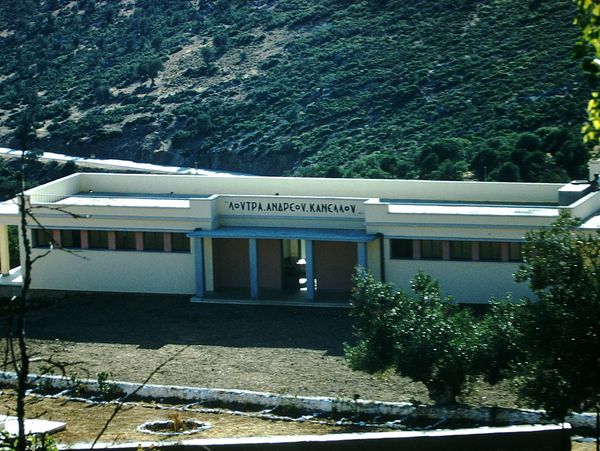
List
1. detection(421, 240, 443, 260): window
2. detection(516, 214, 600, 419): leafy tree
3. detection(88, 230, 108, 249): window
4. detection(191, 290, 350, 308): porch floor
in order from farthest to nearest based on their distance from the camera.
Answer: detection(88, 230, 108, 249): window → detection(191, 290, 350, 308): porch floor → detection(421, 240, 443, 260): window → detection(516, 214, 600, 419): leafy tree

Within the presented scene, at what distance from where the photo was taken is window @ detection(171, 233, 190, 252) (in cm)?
3450

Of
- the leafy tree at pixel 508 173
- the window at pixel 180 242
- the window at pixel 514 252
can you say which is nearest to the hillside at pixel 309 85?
the leafy tree at pixel 508 173

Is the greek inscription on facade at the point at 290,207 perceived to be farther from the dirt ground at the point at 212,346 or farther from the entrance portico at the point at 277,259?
the dirt ground at the point at 212,346

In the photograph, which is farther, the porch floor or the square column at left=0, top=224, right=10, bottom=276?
the square column at left=0, top=224, right=10, bottom=276

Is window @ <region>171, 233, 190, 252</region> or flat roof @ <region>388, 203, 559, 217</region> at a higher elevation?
flat roof @ <region>388, 203, 559, 217</region>

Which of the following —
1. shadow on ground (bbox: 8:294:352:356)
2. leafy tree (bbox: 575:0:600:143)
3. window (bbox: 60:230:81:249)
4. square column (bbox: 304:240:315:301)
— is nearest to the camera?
leafy tree (bbox: 575:0:600:143)

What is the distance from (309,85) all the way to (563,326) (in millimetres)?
61505

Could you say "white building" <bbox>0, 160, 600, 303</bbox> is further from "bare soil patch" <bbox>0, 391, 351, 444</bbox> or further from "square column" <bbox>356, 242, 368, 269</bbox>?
"bare soil patch" <bbox>0, 391, 351, 444</bbox>

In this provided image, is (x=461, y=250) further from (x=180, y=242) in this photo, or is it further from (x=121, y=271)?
(x=121, y=271)

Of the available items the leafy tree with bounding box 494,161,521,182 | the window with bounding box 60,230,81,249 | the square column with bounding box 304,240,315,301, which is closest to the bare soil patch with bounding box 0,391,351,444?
the square column with bounding box 304,240,315,301

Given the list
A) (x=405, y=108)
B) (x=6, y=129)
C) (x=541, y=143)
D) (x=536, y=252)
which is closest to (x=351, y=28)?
(x=405, y=108)

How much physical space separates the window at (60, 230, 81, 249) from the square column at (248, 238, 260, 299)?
5.18 metres

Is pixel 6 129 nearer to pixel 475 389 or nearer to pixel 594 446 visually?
pixel 475 389

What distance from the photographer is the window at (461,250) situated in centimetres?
3194
